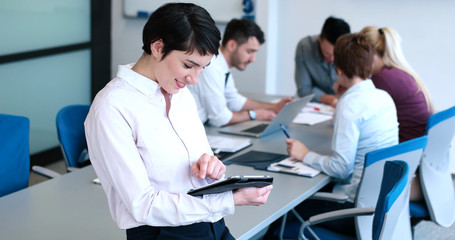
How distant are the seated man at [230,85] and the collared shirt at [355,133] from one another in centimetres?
93

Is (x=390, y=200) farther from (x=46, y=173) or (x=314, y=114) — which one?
(x=314, y=114)

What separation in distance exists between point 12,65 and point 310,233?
3203mm

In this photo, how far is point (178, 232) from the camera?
1632mm

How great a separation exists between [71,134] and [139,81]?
1.81 metres

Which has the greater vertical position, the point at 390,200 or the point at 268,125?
the point at 390,200

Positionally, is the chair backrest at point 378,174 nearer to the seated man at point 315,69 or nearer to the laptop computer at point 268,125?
the laptop computer at point 268,125

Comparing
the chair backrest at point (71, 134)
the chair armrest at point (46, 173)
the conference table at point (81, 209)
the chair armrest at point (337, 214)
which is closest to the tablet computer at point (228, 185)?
the conference table at point (81, 209)

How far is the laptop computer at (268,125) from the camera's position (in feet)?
11.6

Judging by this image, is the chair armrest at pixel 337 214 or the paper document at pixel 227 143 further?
the paper document at pixel 227 143

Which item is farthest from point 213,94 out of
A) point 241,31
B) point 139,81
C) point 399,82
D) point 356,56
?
point 139,81

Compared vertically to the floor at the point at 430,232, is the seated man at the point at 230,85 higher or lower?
higher

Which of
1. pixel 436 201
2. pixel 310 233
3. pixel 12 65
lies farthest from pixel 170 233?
pixel 12 65

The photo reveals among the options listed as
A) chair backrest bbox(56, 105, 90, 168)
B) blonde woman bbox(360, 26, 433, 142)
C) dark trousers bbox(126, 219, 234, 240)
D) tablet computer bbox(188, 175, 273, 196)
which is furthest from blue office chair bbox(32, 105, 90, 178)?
blonde woman bbox(360, 26, 433, 142)

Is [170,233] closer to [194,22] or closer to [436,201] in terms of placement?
[194,22]
